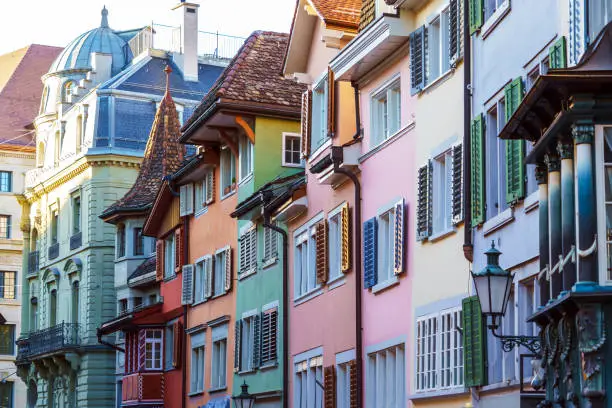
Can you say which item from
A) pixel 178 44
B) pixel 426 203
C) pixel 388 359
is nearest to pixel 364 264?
pixel 388 359

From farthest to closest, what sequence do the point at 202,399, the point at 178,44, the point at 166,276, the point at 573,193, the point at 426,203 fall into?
1. the point at 178,44
2. the point at 166,276
3. the point at 202,399
4. the point at 426,203
5. the point at 573,193

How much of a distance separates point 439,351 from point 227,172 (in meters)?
19.5

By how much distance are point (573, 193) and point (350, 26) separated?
18.1 meters

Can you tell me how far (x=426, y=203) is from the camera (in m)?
27.5

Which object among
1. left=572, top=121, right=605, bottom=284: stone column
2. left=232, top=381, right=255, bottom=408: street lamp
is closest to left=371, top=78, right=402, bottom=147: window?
left=232, top=381, right=255, bottom=408: street lamp

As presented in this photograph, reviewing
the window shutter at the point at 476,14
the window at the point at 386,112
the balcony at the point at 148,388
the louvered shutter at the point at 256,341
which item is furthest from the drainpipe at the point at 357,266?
the balcony at the point at 148,388

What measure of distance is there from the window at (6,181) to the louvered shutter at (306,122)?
5317cm

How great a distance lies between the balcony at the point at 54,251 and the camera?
235ft

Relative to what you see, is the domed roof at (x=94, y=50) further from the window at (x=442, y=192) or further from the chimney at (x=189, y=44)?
the window at (x=442, y=192)

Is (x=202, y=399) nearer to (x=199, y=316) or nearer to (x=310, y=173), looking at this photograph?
(x=199, y=316)

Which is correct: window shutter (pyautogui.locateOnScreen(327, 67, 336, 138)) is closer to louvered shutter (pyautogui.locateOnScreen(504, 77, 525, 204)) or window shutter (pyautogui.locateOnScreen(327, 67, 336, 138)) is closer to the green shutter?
the green shutter

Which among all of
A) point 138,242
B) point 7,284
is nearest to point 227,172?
point 138,242

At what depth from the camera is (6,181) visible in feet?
289

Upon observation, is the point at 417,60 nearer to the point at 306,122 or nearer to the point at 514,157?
the point at 514,157
